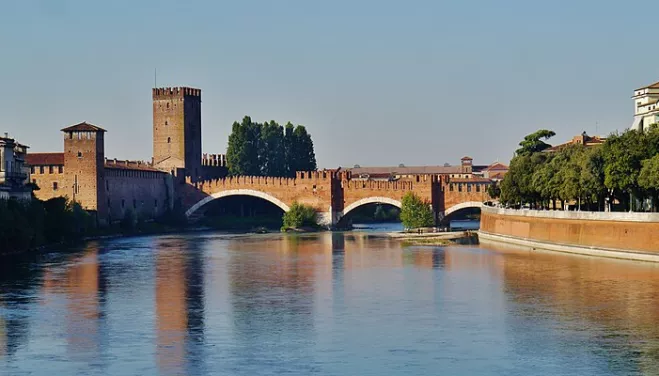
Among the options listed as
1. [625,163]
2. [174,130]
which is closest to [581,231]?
[625,163]

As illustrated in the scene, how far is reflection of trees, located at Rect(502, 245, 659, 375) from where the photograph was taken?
1694 cm

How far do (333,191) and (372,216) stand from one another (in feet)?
26.1

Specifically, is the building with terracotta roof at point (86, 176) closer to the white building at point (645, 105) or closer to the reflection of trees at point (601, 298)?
the white building at point (645, 105)

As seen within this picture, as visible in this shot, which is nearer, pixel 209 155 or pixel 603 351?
pixel 603 351

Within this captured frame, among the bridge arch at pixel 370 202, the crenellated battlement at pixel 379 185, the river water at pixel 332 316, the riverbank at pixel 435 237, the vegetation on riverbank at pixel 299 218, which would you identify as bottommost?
the river water at pixel 332 316

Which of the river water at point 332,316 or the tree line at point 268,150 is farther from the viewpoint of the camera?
the tree line at point 268,150

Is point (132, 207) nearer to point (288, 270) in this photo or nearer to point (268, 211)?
point (268, 211)

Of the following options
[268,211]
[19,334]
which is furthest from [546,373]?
[268,211]

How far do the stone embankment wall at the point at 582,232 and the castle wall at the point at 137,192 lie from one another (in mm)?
13964

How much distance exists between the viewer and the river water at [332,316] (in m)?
16.2

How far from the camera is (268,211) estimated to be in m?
53.5

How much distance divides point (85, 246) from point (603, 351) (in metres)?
22.8

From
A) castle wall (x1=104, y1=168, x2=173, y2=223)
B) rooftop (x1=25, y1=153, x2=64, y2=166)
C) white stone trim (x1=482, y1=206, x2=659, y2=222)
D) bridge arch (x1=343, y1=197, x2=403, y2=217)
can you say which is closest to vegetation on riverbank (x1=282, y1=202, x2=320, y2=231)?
bridge arch (x1=343, y1=197, x2=403, y2=217)

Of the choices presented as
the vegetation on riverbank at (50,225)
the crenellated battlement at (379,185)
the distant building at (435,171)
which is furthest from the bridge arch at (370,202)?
the distant building at (435,171)
